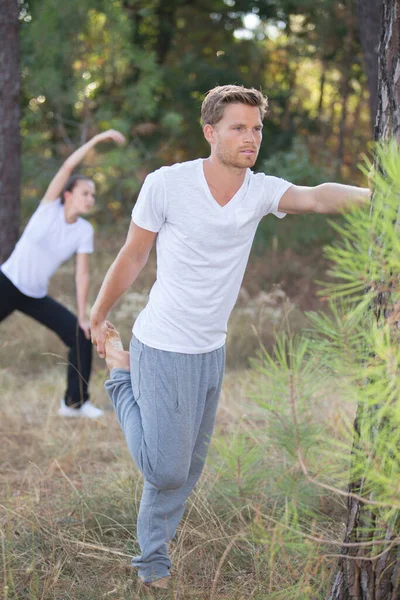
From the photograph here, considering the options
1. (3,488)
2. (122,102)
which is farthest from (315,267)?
(3,488)

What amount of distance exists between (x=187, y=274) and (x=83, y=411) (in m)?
2.88

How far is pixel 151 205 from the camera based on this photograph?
7.94 feet

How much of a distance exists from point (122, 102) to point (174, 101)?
1217 mm

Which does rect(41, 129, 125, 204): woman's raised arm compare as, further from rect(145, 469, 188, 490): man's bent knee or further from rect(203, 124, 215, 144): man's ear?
rect(145, 469, 188, 490): man's bent knee

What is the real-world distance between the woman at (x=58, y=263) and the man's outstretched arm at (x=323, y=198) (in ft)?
8.76

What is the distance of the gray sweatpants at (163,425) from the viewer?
Answer: 248cm

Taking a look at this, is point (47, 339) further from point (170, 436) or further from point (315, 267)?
point (170, 436)

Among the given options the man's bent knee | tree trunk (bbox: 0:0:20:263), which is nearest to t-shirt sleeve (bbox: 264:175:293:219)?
the man's bent knee

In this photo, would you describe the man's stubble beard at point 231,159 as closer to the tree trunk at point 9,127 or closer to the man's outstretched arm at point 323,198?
the man's outstretched arm at point 323,198

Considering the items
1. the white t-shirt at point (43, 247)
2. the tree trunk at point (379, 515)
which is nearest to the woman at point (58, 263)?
the white t-shirt at point (43, 247)

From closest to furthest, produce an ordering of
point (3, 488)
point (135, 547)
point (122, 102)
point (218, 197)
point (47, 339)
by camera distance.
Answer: point (218, 197)
point (135, 547)
point (3, 488)
point (47, 339)
point (122, 102)

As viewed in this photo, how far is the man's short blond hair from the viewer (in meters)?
2.41

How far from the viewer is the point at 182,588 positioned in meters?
2.58

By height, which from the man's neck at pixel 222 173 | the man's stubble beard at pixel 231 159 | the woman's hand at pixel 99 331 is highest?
the man's stubble beard at pixel 231 159
